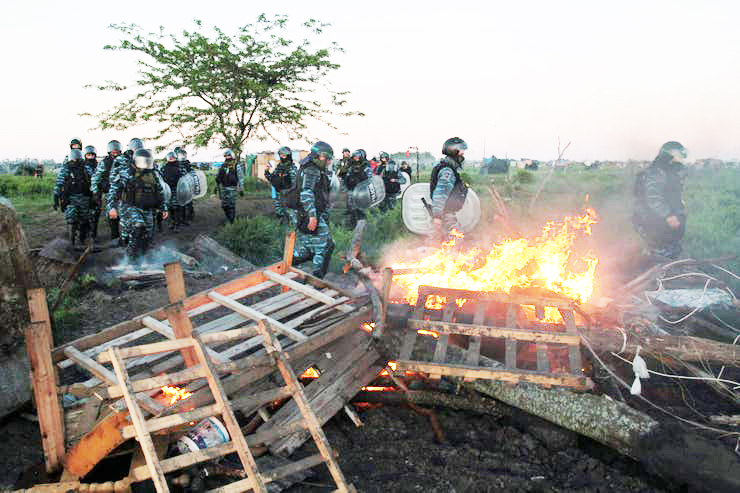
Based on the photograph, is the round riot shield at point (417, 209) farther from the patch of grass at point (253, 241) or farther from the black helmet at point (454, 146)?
the patch of grass at point (253, 241)

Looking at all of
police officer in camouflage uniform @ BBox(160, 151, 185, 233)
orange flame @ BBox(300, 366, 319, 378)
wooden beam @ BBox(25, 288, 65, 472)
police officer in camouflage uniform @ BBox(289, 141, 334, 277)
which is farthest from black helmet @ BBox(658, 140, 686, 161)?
police officer in camouflage uniform @ BBox(160, 151, 185, 233)

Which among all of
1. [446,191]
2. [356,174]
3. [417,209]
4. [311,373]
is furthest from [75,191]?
[311,373]

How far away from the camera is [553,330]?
445 cm

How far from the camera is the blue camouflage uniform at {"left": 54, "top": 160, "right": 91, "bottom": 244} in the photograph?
948cm

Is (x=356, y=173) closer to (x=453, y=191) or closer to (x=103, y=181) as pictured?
(x=103, y=181)

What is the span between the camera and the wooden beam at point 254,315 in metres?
4.33

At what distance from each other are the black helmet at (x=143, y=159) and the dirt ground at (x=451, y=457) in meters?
4.94

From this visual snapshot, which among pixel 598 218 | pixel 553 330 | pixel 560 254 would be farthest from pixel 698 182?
pixel 553 330

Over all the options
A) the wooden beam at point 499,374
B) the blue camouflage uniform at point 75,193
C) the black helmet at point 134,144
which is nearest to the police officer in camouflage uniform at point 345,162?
the black helmet at point 134,144

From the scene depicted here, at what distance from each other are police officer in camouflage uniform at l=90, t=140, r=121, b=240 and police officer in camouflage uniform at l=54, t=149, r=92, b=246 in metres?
0.20

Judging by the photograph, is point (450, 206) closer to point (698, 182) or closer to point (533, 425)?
point (533, 425)

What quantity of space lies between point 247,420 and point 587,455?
2.69 meters

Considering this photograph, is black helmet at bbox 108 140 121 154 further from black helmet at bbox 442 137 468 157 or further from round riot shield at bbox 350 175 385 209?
black helmet at bbox 442 137 468 157

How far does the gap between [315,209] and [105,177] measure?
18.5 ft
